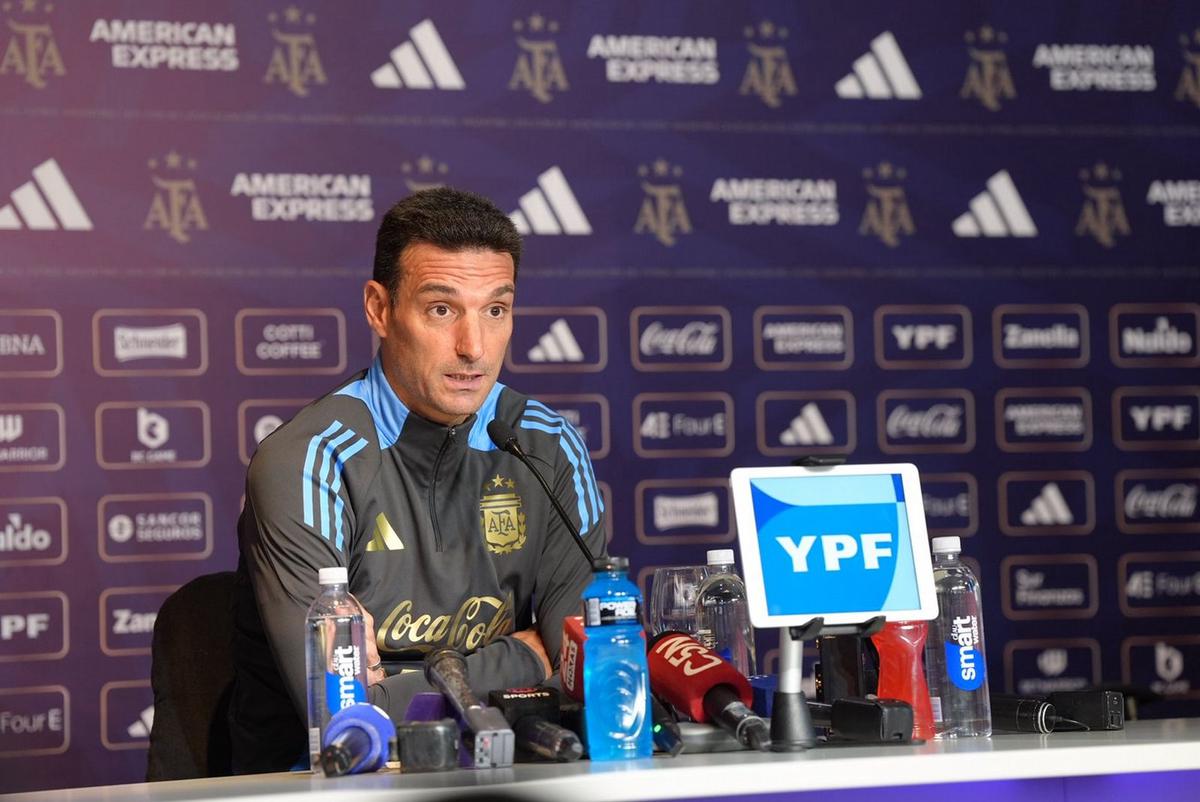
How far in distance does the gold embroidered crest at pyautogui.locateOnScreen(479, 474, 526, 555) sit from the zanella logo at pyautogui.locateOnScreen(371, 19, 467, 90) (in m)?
1.72

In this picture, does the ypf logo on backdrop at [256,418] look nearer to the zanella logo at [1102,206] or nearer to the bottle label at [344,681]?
the bottle label at [344,681]

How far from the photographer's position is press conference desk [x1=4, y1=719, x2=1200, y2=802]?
1.44 m

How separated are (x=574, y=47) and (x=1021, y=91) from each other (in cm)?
125

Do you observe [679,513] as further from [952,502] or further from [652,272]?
[952,502]

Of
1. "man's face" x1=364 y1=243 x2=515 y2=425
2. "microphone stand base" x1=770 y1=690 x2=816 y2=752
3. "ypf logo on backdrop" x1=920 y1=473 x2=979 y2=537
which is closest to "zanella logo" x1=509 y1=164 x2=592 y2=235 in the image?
"ypf logo on backdrop" x1=920 y1=473 x2=979 y2=537

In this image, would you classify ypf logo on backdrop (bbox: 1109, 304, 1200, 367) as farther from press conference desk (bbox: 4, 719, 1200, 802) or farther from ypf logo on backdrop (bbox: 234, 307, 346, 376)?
press conference desk (bbox: 4, 719, 1200, 802)

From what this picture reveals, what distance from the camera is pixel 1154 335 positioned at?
166 inches

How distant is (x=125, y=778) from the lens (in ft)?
11.7

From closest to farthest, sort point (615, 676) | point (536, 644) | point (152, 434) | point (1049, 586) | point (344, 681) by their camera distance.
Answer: point (615, 676) → point (344, 681) → point (536, 644) → point (152, 434) → point (1049, 586)

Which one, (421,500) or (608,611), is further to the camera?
(421,500)

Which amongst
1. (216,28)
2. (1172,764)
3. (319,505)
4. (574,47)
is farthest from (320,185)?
(1172,764)

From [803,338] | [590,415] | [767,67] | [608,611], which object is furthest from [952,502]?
[608,611]

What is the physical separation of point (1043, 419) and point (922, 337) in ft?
1.34

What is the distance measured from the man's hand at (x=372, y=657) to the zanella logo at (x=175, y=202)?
176 cm
